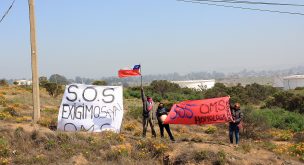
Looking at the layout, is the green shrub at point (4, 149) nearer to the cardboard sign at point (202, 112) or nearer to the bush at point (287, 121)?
the cardboard sign at point (202, 112)

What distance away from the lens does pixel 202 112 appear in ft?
53.5

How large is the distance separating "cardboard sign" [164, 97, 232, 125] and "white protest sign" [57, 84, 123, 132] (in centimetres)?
201

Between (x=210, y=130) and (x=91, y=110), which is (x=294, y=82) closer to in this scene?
(x=210, y=130)

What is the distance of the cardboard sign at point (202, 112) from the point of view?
15.8 metres

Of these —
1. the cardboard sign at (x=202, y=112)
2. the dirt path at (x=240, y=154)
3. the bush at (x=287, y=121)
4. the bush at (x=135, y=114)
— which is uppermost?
the cardboard sign at (x=202, y=112)

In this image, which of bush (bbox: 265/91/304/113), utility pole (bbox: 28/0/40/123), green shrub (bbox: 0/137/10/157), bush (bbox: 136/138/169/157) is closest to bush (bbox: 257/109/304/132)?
bush (bbox: 265/91/304/113)

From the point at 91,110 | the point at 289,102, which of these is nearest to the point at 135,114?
the point at 91,110

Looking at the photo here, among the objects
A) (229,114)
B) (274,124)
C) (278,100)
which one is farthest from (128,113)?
(278,100)

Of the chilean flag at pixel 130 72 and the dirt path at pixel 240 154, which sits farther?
the chilean flag at pixel 130 72

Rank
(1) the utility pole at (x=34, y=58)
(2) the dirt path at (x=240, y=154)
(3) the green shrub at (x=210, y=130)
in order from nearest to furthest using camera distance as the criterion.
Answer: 1. (2) the dirt path at (x=240, y=154)
2. (1) the utility pole at (x=34, y=58)
3. (3) the green shrub at (x=210, y=130)

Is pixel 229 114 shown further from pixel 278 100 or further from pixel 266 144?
pixel 278 100

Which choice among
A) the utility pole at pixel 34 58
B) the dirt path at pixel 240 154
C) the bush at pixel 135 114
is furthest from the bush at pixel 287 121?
the utility pole at pixel 34 58

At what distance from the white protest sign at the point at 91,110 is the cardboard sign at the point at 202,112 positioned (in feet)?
6.59

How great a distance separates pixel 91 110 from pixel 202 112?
415 centimetres
